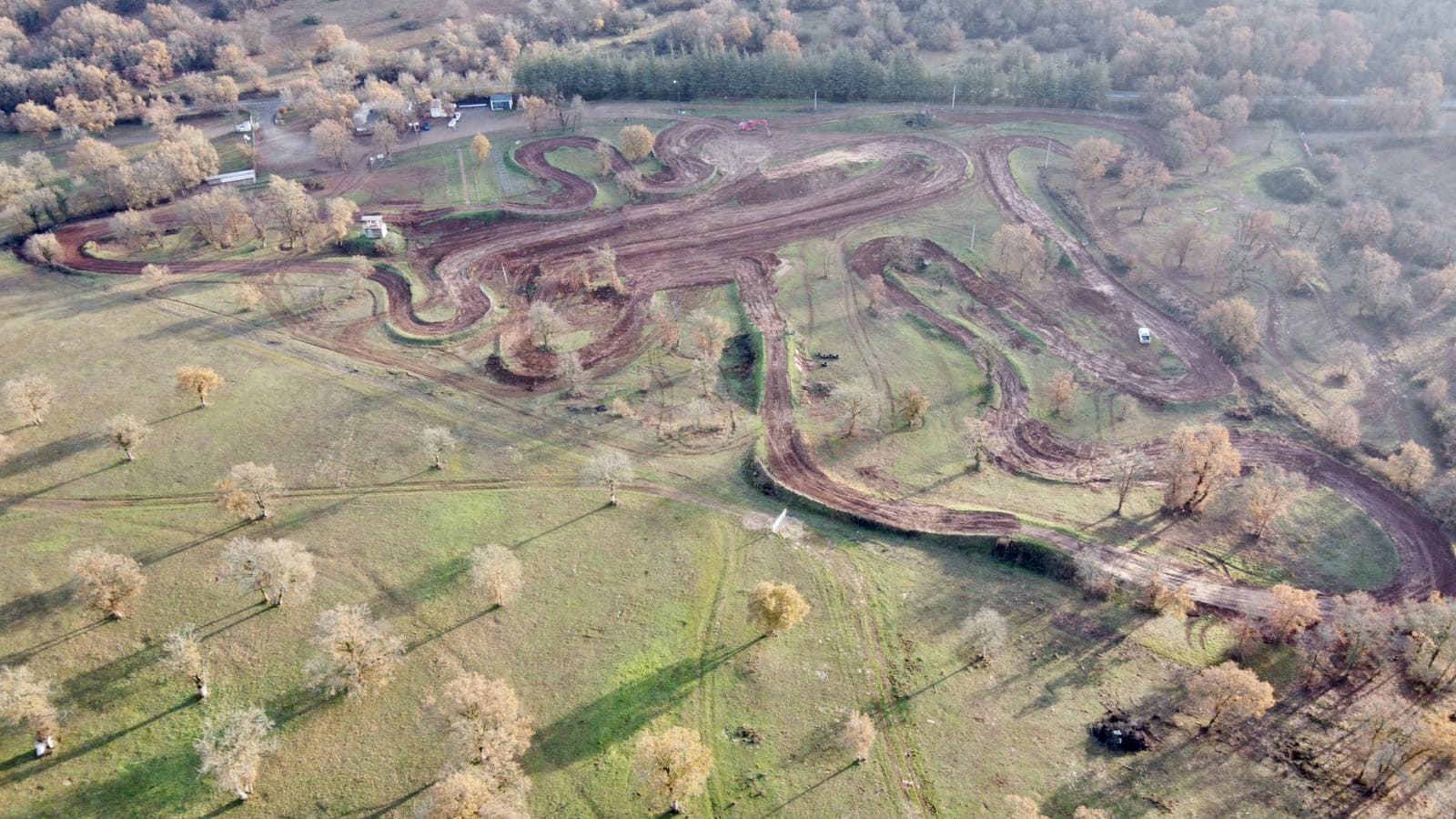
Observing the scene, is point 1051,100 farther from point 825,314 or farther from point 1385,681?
point 1385,681

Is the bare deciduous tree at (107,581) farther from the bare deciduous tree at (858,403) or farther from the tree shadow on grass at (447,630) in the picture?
the bare deciduous tree at (858,403)

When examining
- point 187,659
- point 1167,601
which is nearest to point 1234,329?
point 1167,601

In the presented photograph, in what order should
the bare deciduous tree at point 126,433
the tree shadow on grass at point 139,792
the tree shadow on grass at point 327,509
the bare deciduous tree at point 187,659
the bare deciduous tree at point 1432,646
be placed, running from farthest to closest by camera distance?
the bare deciduous tree at point 126,433 → the tree shadow on grass at point 327,509 → the bare deciduous tree at point 1432,646 → the bare deciduous tree at point 187,659 → the tree shadow on grass at point 139,792

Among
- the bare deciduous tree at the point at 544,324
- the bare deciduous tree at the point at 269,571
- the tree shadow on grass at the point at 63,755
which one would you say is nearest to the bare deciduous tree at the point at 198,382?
the bare deciduous tree at the point at 269,571

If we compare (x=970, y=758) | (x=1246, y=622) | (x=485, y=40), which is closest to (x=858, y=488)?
(x=970, y=758)

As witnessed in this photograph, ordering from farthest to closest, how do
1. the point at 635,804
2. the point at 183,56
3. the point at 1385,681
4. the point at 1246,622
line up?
1. the point at 183,56
2. the point at 1246,622
3. the point at 1385,681
4. the point at 635,804

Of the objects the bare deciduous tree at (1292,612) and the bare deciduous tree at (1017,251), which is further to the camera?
the bare deciduous tree at (1017,251)
